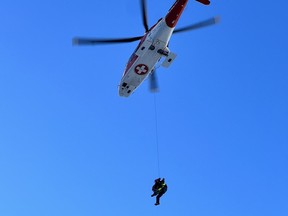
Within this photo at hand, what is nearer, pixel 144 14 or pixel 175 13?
pixel 175 13

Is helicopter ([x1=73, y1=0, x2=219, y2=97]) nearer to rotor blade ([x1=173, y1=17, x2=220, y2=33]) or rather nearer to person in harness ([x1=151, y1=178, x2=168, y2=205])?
rotor blade ([x1=173, y1=17, x2=220, y2=33])

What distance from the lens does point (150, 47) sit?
121 ft

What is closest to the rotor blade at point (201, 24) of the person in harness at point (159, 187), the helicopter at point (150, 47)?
the helicopter at point (150, 47)

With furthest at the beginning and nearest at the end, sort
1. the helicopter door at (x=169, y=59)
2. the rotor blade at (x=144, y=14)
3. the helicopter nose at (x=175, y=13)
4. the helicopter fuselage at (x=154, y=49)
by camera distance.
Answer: the rotor blade at (x=144, y=14), the helicopter door at (x=169, y=59), the helicopter fuselage at (x=154, y=49), the helicopter nose at (x=175, y=13)

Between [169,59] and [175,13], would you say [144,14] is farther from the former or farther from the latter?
[169,59]

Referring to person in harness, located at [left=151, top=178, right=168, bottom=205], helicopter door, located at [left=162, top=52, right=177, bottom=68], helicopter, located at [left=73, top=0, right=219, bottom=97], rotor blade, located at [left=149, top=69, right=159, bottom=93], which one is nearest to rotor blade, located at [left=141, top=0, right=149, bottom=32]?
helicopter, located at [left=73, top=0, right=219, bottom=97]

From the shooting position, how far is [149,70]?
129 ft

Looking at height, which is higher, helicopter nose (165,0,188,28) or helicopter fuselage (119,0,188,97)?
helicopter nose (165,0,188,28)

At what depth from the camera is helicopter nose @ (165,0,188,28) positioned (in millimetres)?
36156

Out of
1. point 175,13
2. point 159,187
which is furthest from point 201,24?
point 159,187

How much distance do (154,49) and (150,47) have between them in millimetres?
397

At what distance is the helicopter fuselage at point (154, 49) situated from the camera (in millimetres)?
36469

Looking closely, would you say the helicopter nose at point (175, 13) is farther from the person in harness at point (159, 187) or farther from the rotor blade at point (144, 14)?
the person in harness at point (159, 187)

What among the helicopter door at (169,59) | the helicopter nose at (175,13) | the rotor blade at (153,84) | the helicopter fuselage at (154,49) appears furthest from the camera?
the rotor blade at (153,84)
